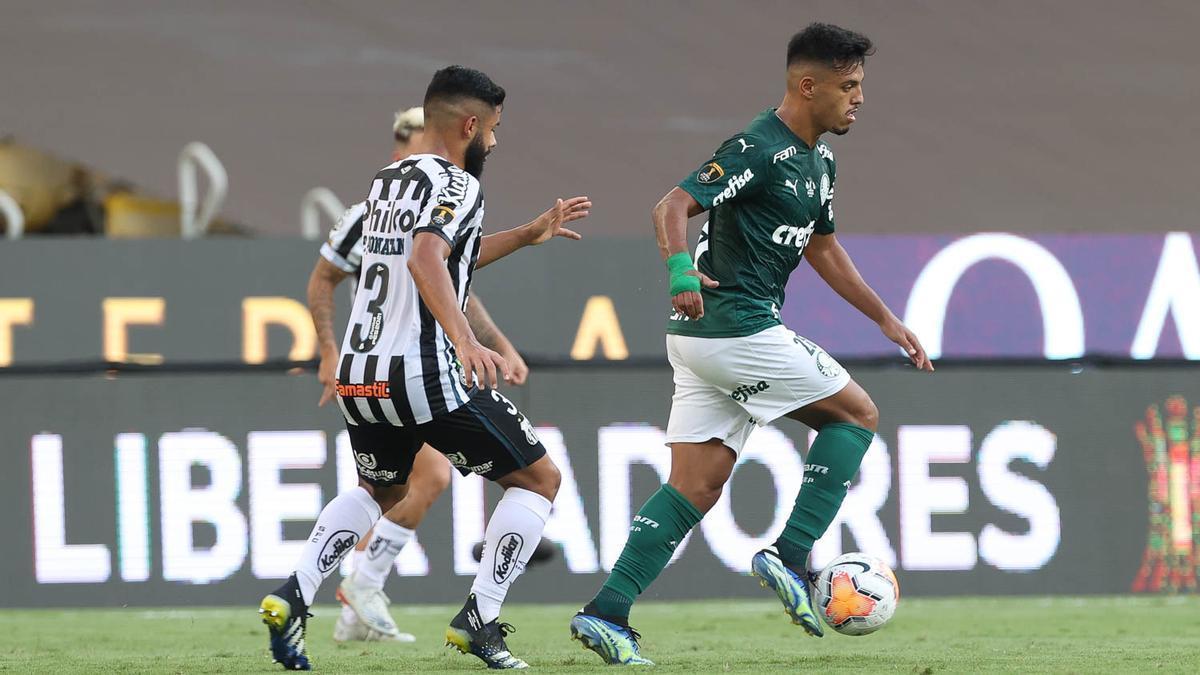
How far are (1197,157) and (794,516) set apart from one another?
383 inches

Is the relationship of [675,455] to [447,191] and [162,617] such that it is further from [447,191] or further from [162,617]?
[162,617]

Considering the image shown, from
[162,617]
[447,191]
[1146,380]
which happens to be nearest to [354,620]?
[162,617]

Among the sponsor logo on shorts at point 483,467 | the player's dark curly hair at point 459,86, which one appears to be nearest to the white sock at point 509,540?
the sponsor logo on shorts at point 483,467

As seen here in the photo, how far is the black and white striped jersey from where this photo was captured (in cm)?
552

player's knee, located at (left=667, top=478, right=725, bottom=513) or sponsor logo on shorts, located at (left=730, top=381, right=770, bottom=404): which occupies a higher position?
sponsor logo on shorts, located at (left=730, top=381, right=770, bottom=404)

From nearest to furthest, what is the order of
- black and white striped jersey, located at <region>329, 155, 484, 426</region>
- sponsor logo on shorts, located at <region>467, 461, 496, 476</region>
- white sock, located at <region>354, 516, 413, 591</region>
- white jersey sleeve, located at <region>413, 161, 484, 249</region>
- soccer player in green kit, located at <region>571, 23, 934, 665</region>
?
white jersey sleeve, located at <region>413, 161, 484, 249</region> < black and white striped jersey, located at <region>329, 155, 484, 426</region> < sponsor logo on shorts, located at <region>467, 461, 496, 476</region> < soccer player in green kit, located at <region>571, 23, 934, 665</region> < white sock, located at <region>354, 516, 413, 591</region>

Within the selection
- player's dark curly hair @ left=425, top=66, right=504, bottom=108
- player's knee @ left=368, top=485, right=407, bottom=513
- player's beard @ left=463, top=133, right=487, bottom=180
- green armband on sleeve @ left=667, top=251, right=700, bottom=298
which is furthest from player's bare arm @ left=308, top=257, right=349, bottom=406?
green armband on sleeve @ left=667, top=251, right=700, bottom=298

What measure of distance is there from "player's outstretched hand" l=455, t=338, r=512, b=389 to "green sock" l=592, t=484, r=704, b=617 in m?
1.03

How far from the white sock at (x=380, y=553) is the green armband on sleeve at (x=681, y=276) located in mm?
2394

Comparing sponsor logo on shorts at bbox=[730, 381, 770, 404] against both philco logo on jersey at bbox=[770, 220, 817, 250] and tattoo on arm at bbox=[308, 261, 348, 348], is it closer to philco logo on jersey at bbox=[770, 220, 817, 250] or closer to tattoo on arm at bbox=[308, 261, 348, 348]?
philco logo on jersey at bbox=[770, 220, 817, 250]

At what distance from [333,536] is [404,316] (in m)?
0.77

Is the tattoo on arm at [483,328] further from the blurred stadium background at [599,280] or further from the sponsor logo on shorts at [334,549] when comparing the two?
the blurred stadium background at [599,280]

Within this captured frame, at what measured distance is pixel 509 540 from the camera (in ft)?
18.9

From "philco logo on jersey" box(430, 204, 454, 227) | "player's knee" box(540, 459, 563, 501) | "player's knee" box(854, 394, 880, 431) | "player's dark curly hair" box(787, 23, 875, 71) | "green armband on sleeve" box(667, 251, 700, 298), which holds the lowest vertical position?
"player's knee" box(540, 459, 563, 501)
